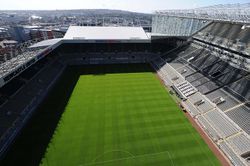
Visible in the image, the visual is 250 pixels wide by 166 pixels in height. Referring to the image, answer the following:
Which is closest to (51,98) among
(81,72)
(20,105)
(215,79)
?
(20,105)

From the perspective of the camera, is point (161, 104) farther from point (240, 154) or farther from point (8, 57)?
point (8, 57)

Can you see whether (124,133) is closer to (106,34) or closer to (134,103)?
(134,103)

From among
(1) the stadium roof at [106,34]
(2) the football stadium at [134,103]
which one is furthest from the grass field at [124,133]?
(1) the stadium roof at [106,34]

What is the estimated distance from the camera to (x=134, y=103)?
31781mm

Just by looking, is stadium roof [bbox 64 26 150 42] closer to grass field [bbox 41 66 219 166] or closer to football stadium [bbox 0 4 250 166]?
football stadium [bbox 0 4 250 166]

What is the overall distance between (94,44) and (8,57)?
27113 millimetres

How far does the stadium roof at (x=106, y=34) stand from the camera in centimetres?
5137

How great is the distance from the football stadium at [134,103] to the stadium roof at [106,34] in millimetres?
541

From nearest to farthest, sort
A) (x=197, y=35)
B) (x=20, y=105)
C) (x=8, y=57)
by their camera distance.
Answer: (x=20, y=105) < (x=8, y=57) < (x=197, y=35)

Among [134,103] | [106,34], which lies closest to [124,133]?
[134,103]

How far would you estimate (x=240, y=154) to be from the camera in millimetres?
21141

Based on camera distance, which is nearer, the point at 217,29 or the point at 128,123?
the point at 128,123

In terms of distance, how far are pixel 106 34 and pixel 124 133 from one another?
37472 millimetres

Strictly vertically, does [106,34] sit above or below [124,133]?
above
